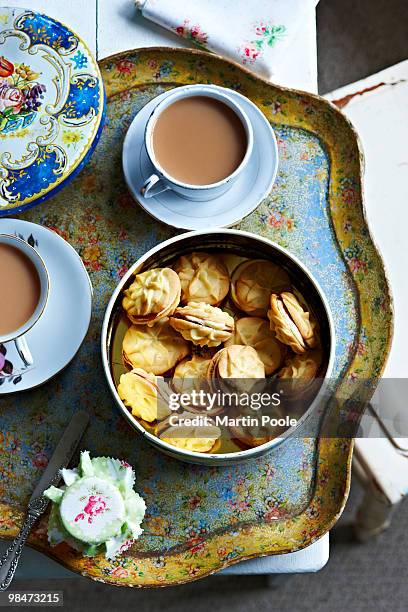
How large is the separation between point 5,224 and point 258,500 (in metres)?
0.55

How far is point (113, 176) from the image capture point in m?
1.11

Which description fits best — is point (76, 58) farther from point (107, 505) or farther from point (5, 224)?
point (107, 505)

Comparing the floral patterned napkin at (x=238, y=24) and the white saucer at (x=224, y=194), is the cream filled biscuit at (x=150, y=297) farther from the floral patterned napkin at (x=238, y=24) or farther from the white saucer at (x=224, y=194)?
the floral patterned napkin at (x=238, y=24)

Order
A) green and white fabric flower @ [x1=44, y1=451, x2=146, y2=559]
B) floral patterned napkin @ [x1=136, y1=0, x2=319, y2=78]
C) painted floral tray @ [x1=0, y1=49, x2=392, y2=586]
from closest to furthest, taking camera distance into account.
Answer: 1. green and white fabric flower @ [x1=44, y1=451, x2=146, y2=559]
2. painted floral tray @ [x1=0, y1=49, x2=392, y2=586]
3. floral patterned napkin @ [x1=136, y1=0, x2=319, y2=78]

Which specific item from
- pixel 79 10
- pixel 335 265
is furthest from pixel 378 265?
pixel 79 10

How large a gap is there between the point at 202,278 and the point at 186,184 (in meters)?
0.14

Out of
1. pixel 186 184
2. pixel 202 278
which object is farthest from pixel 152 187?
pixel 202 278

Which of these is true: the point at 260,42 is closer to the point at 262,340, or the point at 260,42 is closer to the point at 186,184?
the point at 186,184

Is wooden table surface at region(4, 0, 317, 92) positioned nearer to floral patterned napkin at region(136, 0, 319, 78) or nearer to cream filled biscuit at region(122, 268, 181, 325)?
floral patterned napkin at region(136, 0, 319, 78)

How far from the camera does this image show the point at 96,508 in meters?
0.95

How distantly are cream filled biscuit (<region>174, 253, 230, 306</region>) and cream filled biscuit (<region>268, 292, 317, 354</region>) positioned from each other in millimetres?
87

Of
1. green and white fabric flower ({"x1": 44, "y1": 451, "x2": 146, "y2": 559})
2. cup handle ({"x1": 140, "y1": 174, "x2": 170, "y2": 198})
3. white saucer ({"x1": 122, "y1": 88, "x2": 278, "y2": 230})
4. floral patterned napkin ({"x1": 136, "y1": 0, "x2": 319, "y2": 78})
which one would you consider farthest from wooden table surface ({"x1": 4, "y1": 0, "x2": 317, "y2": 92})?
green and white fabric flower ({"x1": 44, "y1": 451, "x2": 146, "y2": 559})

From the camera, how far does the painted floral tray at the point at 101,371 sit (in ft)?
3.44

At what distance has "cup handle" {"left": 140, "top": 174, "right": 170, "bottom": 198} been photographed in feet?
3.38
